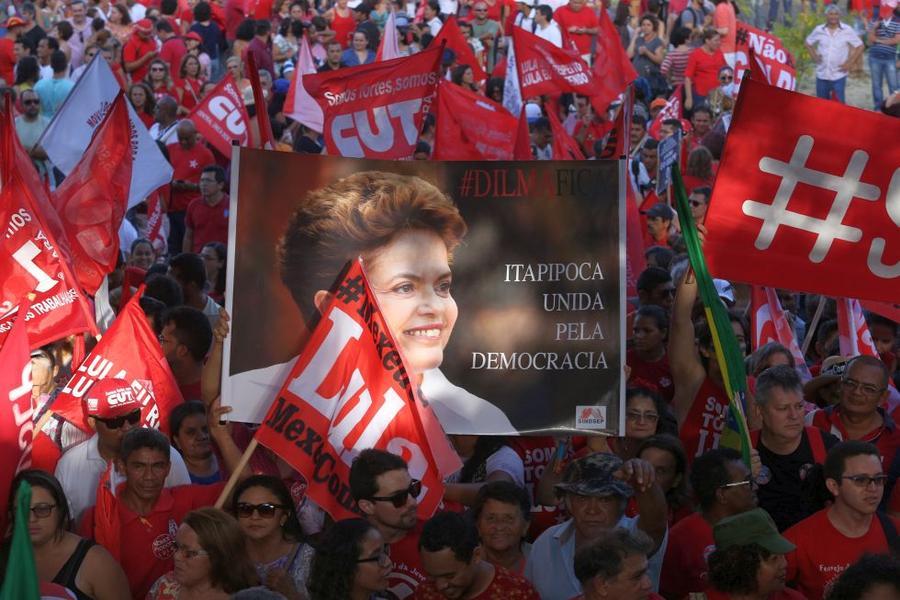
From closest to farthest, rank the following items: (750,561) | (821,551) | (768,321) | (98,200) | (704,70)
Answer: (750,561) → (821,551) → (768,321) → (98,200) → (704,70)

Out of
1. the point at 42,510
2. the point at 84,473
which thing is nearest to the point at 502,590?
the point at 42,510

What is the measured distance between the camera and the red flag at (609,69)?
16672 mm

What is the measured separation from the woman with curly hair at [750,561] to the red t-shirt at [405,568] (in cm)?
112

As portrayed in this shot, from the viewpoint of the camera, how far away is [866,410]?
7074mm

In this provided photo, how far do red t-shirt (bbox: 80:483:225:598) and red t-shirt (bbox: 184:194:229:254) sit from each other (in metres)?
6.72

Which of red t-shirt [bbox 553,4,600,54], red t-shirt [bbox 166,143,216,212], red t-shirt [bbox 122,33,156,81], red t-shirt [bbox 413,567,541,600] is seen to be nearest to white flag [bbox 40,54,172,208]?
red t-shirt [bbox 166,143,216,212]

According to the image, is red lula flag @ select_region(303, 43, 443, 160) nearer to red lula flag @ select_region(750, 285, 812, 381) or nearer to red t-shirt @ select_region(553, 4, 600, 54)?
red lula flag @ select_region(750, 285, 812, 381)

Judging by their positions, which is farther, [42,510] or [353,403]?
[353,403]

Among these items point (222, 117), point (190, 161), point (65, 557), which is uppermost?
point (65, 557)

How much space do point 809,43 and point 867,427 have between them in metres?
14.7

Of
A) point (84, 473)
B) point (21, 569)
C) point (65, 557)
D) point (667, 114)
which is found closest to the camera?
point (21, 569)

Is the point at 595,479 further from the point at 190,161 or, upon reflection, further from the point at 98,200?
the point at 190,161

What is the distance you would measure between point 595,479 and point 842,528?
3.06ft

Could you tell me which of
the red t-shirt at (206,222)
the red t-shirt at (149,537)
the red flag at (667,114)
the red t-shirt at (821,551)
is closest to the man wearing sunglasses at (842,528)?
the red t-shirt at (821,551)
